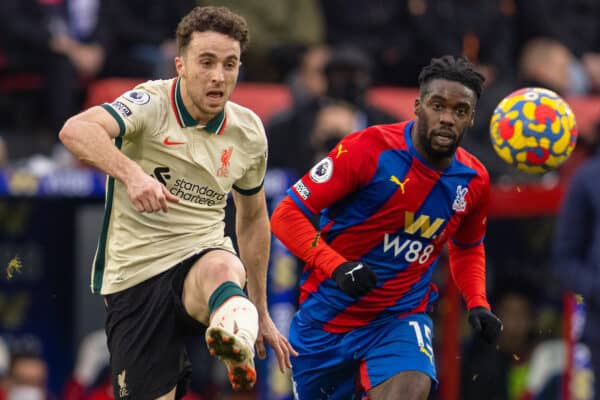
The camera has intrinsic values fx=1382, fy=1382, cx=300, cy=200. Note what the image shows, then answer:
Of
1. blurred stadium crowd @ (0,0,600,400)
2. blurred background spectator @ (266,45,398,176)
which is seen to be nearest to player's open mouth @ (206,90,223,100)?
blurred stadium crowd @ (0,0,600,400)

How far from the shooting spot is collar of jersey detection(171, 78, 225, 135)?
6.84 meters

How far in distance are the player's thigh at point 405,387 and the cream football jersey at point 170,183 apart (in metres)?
1.06

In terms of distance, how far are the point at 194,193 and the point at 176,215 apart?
14cm

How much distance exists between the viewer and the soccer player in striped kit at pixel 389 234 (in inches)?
275

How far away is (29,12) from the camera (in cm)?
1130

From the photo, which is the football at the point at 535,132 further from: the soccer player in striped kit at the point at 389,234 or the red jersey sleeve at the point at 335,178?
the red jersey sleeve at the point at 335,178

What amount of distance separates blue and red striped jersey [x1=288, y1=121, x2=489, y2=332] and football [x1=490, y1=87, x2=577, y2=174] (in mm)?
446

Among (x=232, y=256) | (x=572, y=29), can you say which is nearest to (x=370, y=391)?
(x=232, y=256)

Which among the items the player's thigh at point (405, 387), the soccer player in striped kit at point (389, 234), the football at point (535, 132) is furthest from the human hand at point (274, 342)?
the football at point (535, 132)

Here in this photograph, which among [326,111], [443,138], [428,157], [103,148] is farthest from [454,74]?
[326,111]

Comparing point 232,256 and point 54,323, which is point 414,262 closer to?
point 232,256

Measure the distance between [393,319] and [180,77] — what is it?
1.68 m

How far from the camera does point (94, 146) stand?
628cm

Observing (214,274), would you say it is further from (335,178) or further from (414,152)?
(414,152)
